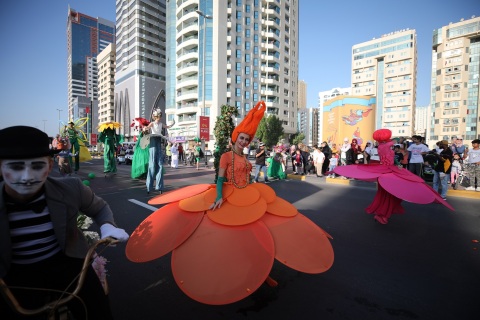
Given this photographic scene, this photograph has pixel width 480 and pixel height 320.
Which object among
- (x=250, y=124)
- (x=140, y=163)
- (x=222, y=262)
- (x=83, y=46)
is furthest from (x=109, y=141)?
(x=83, y=46)

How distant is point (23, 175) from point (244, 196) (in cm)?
187

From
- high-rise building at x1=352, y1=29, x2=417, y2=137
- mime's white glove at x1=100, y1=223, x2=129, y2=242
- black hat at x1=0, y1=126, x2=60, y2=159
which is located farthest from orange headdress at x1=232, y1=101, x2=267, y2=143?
high-rise building at x1=352, y1=29, x2=417, y2=137

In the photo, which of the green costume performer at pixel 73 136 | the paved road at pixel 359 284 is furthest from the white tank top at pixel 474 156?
the green costume performer at pixel 73 136

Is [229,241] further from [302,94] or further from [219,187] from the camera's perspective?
[302,94]

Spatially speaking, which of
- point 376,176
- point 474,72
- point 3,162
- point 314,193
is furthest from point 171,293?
point 474,72

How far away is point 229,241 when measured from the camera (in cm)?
224

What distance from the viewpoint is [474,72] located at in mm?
61625

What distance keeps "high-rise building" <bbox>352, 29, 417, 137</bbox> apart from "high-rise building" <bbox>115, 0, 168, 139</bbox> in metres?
64.7

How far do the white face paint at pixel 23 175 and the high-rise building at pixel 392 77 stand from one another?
88621 mm

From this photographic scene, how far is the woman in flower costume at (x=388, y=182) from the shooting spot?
14.7ft

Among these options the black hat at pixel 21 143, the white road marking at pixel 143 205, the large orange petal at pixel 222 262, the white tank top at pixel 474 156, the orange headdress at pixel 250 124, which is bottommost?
the white road marking at pixel 143 205

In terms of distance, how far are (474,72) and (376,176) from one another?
3170 inches

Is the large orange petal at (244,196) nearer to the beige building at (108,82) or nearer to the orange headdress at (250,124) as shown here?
the orange headdress at (250,124)

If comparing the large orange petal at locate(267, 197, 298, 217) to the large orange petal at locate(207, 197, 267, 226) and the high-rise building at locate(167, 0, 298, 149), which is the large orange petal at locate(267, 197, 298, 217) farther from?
the high-rise building at locate(167, 0, 298, 149)
